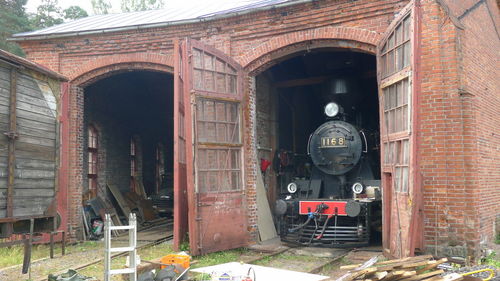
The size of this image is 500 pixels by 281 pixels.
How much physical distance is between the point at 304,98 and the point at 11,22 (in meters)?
15.3

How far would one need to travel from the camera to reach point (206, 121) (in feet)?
26.0

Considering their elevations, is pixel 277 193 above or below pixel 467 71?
below

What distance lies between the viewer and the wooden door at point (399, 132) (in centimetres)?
584

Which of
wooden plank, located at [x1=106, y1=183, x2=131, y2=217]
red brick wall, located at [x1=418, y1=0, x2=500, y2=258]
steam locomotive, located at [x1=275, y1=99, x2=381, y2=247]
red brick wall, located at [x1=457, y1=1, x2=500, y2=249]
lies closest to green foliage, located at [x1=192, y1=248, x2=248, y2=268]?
steam locomotive, located at [x1=275, y1=99, x2=381, y2=247]

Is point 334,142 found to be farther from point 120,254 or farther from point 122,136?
point 122,136

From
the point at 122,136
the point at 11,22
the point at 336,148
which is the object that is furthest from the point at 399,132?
the point at 11,22

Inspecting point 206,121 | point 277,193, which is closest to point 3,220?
point 206,121

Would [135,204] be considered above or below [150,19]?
below

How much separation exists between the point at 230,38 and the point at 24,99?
4.35 m

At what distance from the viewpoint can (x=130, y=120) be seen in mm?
14062

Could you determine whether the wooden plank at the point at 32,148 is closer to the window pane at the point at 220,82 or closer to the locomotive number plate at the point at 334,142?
the window pane at the point at 220,82

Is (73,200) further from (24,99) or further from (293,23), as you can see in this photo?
(293,23)

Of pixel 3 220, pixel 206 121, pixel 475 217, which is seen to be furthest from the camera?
pixel 206 121

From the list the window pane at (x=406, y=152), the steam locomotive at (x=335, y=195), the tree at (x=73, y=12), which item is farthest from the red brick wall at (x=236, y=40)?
the tree at (x=73, y=12)
